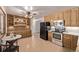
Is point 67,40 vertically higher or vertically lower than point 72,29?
lower

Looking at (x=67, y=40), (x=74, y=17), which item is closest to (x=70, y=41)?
(x=67, y=40)

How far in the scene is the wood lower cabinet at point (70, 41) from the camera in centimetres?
360

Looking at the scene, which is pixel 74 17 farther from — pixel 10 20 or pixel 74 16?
pixel 10 20

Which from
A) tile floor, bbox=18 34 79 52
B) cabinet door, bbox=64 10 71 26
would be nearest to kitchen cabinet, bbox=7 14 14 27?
tile floor, bbox=18 34 79 52

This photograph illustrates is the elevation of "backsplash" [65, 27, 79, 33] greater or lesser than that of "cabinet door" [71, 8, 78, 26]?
lesser

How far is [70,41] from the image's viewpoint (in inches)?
152

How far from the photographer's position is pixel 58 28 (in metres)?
4.93

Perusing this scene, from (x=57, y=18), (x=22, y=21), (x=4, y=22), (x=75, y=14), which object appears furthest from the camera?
(x=57, y=18)

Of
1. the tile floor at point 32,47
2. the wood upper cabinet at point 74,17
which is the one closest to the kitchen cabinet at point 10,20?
the tile floor at point 32,47

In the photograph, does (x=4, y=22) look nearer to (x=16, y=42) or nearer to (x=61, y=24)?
(x=16, y=42)

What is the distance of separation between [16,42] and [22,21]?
2.01ft

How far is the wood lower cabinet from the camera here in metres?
3.60

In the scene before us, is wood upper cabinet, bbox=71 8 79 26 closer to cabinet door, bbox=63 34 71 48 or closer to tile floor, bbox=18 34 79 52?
cabinet door, bbox=63 34 71 48

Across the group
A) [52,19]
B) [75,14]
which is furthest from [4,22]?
[52,19]
